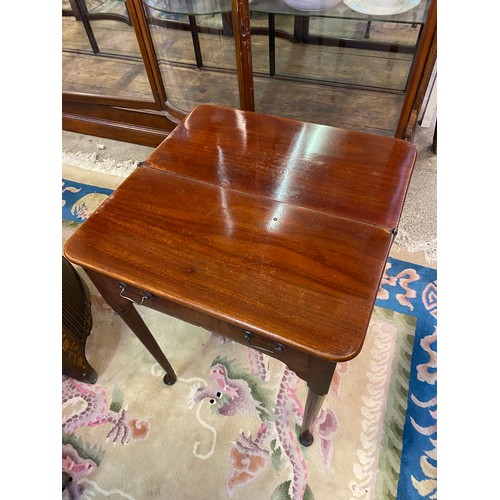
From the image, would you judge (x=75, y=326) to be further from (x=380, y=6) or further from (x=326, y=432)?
(x=380, y=6)

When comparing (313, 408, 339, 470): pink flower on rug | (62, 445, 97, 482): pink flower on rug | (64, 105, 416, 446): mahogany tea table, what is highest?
(64, 105, 416, 446): mahogany tea table

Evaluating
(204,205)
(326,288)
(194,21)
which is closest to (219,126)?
(204,205)

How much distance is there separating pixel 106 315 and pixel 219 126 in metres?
0.78

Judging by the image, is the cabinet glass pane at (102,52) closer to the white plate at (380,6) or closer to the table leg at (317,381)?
the white plate at (380,6)

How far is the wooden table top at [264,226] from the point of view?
56 cm

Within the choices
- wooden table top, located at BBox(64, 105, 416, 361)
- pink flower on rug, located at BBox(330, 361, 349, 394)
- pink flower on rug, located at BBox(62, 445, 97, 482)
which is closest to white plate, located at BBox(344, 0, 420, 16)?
wooden table top, located at BBox(64, 105, 416, 361)

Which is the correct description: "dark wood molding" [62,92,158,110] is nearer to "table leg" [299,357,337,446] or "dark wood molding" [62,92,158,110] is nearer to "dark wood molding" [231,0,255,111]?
"dark wood molding" [231,0,255,111]

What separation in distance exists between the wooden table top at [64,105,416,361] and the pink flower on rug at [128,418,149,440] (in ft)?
1.99

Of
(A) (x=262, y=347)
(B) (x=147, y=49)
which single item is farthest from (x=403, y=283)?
(B) (x=147, y=49)

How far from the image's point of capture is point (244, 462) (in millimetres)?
944

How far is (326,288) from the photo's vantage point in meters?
0.58

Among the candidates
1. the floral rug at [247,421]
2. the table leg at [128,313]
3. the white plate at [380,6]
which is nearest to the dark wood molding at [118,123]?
the white plate at [380,6]

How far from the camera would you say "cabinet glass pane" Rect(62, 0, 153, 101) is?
1640mm
